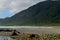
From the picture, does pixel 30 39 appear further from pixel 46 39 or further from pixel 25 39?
pixel 46 39

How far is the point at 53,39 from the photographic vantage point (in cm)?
2903

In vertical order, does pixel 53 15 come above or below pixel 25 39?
above

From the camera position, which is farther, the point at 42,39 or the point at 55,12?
the point at 55,12

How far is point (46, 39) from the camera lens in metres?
29.2

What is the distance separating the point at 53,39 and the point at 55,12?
559ft

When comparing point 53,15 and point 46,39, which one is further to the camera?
point 53,15

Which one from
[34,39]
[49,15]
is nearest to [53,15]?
[49,15]

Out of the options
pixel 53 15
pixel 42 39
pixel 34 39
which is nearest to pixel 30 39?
pixel 34 39

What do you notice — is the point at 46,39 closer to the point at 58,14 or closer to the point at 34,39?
the point at 34,39

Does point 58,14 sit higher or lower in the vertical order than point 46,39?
higher

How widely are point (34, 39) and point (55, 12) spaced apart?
16768cm

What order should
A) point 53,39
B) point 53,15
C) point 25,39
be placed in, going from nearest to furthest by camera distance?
point 53,39 < point 25,39 < point 53,15

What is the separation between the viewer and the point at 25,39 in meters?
31.9

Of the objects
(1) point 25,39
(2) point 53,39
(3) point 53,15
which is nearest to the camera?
(2) point 53,39
